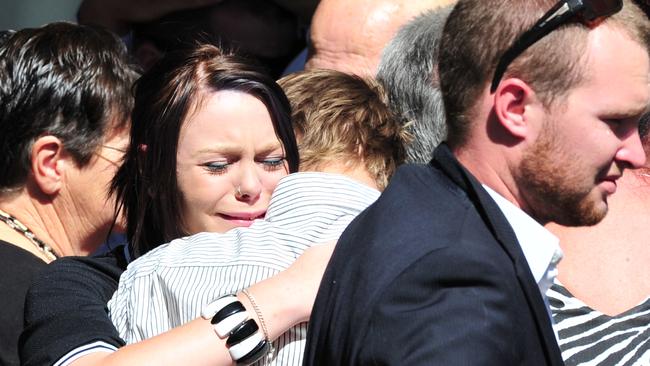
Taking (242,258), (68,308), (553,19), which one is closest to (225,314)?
(242,258)

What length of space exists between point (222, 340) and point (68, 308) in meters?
0.42

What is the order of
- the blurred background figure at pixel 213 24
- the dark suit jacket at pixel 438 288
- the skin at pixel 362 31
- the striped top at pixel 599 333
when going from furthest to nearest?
the blurred background figure at pixel 213 24
the skin at pixel 362 31
the striped top at pixel 599 333
the dark suit jacket at pixel 438 288

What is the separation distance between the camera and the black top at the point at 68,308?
2305mm

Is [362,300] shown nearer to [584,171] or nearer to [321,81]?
[584,171]

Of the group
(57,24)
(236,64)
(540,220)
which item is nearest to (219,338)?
(540,220)

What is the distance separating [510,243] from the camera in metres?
1.73

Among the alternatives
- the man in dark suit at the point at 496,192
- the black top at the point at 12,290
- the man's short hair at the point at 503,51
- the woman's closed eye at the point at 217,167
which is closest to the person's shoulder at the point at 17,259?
the black top at the point at 12,290

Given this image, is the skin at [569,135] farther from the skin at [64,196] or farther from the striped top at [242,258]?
the skin at [64,196]

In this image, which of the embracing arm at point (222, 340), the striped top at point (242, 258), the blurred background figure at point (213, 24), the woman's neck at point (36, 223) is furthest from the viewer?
the blurred background figure at point (213, 24)

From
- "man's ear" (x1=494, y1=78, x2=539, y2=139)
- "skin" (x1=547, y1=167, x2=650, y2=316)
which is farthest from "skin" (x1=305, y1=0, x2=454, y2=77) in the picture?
"man's ear" (x1=494, y1=78, x2=539, y2=139)

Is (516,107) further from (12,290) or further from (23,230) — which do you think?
(23,230)

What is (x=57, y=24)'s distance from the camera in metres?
3.20

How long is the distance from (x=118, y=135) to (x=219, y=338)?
44.5 inches

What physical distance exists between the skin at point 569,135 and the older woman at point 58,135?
1.45 meters
